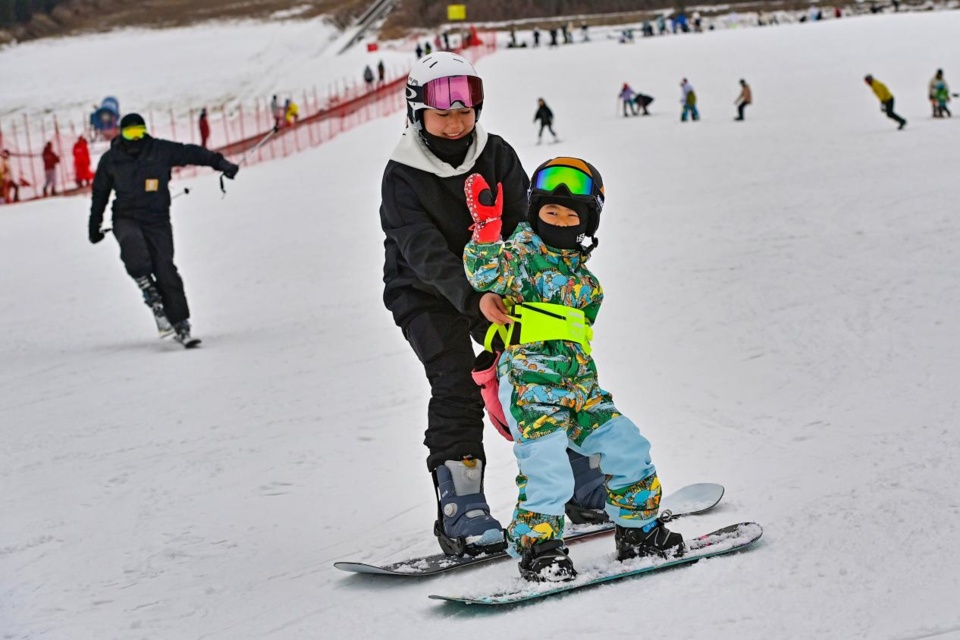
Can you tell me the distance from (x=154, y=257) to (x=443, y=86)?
589 cm

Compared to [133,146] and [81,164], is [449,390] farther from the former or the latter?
[81,164]

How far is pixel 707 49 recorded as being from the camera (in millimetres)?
42062

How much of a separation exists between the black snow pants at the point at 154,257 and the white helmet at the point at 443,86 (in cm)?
560

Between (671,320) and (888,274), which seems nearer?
(671,320)

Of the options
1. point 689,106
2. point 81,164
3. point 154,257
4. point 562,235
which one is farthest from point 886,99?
point 562,235

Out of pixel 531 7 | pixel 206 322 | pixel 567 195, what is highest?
pixel 531 7

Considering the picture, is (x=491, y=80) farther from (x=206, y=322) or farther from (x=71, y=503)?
(x=71, y=503)

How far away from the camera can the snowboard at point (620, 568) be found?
3.33m

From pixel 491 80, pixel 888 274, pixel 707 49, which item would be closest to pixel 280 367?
pixel 888 274

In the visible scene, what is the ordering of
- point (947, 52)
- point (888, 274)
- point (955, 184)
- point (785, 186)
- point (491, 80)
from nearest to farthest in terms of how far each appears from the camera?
point (888, 274)
point (955, 184)
point (785, 186)
point (947, 52)
point (491, 80)

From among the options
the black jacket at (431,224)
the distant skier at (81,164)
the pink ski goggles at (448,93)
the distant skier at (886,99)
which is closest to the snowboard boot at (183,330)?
the black jacket at (431,224)

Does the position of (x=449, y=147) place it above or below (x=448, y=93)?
below

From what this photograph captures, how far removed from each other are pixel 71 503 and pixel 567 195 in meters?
2.84

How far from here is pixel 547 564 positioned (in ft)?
11.4
